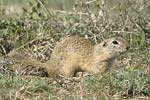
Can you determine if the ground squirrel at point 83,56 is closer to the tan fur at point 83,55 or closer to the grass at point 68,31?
the tan fur at point 83,55

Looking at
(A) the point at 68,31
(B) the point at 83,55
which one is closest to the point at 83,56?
(B) the point at 83,55

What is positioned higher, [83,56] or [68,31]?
[68,31]

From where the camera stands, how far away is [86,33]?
297 inches

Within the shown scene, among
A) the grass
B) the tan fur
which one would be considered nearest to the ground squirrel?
the tan fur

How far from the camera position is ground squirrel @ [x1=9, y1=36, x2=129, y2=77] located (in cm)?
648

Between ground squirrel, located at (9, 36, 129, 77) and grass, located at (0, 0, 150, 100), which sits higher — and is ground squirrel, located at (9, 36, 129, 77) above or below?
below

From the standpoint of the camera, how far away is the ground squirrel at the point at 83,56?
6480 millimetres

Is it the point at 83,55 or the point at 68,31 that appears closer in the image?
the point at 83,55

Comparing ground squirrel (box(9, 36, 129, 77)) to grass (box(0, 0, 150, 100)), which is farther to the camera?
grass (box(0, 0, 150, 100))

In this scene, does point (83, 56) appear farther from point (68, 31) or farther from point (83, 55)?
point (68, 31)

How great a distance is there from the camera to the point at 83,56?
6.61 metres

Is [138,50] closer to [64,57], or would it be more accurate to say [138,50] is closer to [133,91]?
[64,57]

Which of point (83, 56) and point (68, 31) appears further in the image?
point (68, 31)

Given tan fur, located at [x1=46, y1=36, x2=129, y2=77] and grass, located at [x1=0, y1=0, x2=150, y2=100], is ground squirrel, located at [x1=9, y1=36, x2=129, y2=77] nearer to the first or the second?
tan fur, located at [x1=46, y1=36, x2=129, y2=77]
